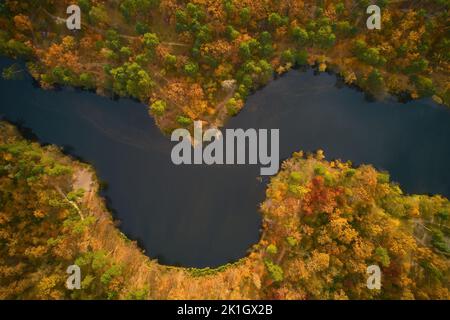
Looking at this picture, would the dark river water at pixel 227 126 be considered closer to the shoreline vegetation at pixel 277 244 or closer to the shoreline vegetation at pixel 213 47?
the shoreline vegetation at pixel 213 47

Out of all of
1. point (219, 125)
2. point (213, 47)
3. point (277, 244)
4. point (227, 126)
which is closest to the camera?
point (213, 47)

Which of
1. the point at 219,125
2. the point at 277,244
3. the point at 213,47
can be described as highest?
the point at 213,47

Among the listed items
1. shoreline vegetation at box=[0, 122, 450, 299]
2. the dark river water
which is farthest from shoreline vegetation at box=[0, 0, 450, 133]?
shoreline vegetation at box=[0, 122, 450, 299]

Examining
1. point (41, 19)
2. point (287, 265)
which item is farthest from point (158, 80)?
point (287, 265)

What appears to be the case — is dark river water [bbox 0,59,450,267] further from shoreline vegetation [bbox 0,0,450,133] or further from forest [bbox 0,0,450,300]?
shoreline vegetation [bbox 0,0,450,133]

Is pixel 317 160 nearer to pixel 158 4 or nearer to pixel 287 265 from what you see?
pixel 287 265

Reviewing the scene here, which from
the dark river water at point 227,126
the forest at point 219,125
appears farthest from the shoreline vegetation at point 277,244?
the dark river water at point 227,126

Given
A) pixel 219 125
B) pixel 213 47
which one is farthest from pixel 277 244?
pixel 213 47

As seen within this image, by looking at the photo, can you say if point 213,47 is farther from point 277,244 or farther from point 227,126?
point 277,244
